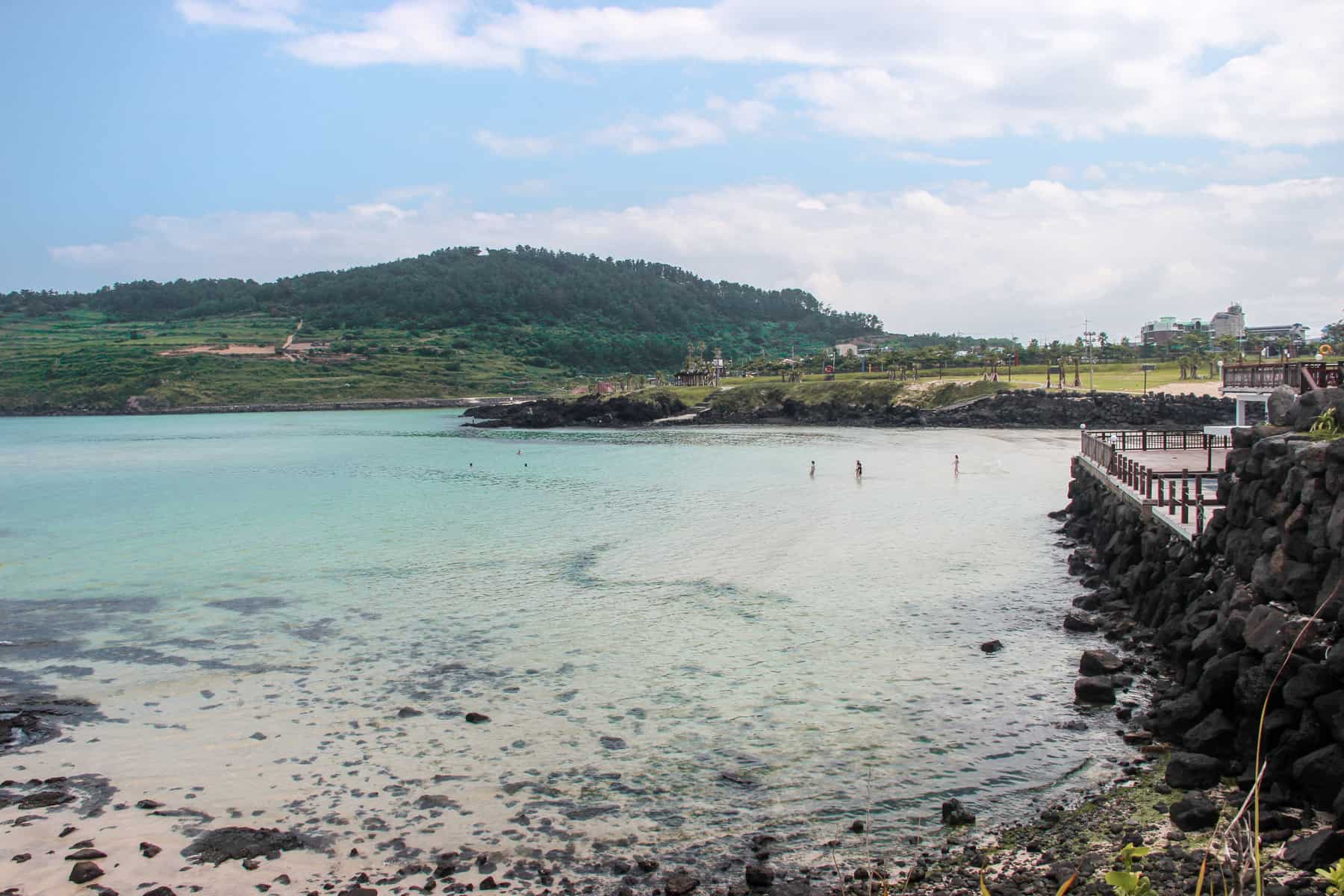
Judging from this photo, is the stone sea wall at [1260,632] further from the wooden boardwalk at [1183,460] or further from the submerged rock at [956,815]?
the wooden boardwalk at [1183,460]

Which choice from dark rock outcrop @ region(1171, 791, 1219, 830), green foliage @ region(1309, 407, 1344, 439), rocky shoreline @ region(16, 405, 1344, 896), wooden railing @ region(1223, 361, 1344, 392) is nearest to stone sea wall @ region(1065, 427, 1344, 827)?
rocky shoreline @ region(16, 405, 1344, 896)

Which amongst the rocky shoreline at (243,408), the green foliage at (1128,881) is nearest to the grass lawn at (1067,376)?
the rocky shoreline at (243,408)

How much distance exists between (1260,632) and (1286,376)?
19.1 metres

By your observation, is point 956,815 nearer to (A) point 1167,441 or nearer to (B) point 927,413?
(A) point 1167,441

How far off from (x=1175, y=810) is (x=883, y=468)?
49.1 m

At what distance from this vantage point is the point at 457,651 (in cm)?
2091

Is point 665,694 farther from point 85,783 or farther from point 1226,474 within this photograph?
point 1226,474

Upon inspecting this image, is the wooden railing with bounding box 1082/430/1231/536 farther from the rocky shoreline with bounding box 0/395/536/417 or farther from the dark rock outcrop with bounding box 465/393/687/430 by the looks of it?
the rocky shoreline with bounding box 0/395/536/417

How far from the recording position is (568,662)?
65.7 feet

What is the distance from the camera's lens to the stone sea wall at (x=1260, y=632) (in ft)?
38.9

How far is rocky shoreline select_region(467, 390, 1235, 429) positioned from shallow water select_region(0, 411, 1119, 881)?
44403mm

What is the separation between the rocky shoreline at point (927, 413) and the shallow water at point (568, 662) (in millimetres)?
44403

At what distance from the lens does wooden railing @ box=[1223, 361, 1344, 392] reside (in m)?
25.7

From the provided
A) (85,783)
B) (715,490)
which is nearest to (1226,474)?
(85,783)
